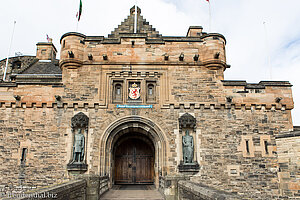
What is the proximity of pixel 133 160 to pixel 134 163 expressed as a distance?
0.17 metres

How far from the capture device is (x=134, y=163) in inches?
574

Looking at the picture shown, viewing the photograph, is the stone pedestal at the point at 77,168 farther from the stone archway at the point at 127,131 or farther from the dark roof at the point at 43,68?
the dark roof at the point at 43,68

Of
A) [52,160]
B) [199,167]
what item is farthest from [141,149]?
[52,160]

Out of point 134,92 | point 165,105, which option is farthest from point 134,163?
point 134,92

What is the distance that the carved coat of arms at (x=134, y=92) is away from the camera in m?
13.4

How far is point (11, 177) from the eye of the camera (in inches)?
480

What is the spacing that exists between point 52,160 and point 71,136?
139cm

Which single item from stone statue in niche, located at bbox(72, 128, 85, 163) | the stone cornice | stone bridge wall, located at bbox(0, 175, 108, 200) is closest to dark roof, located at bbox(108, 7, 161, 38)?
the stone cornice

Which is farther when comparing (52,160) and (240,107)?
(240,107)

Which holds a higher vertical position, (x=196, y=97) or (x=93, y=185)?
(x=196, y=97)

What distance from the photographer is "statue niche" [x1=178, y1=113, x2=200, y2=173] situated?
12.2 meters

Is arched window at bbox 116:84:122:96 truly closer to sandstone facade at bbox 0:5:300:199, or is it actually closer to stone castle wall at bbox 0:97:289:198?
sandstone facade at bbox 0:5:300:199

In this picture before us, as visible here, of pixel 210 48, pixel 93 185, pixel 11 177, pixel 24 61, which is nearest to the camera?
pixel 93 185

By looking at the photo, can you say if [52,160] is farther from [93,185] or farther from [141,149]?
[141,149]
